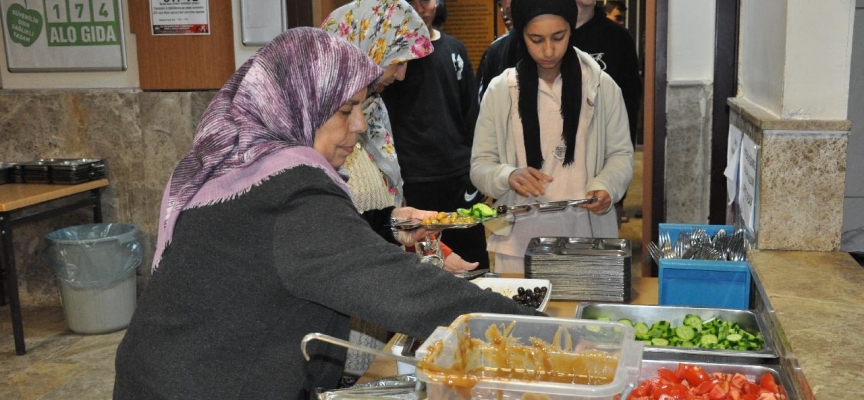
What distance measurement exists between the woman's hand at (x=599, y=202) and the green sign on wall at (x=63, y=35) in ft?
9.45

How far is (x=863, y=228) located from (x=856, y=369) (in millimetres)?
1194

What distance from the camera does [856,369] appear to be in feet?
4.48

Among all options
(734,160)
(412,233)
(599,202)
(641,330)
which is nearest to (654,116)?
(599,202)

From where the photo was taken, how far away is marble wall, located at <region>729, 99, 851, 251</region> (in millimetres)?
1991

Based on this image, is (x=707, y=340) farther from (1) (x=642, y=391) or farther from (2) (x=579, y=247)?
(2) (x=579, y=247)

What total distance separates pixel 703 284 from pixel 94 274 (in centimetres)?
333

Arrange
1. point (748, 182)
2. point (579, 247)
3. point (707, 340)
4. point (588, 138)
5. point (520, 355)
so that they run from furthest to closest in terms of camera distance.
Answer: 1. point (588, 138)
2. point (579, 247)
3. point (748, 182)
4. point (707, 340)
5. point (520, 355)

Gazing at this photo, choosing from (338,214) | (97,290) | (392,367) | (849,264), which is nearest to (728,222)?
(849,264)

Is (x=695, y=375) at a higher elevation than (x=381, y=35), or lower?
lower

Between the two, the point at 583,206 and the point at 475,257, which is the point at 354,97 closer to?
the point at 583,206

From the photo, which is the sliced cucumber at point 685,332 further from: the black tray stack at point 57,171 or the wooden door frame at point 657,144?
the black tray stack at point 57,171

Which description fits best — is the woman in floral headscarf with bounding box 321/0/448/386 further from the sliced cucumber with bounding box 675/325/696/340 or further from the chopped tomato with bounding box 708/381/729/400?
the chopped tomato with bounding box 708/381/729/400

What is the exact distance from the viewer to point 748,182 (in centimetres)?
225

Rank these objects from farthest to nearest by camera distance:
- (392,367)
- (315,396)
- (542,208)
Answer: (542,208) < (392,367) < (315,396)
